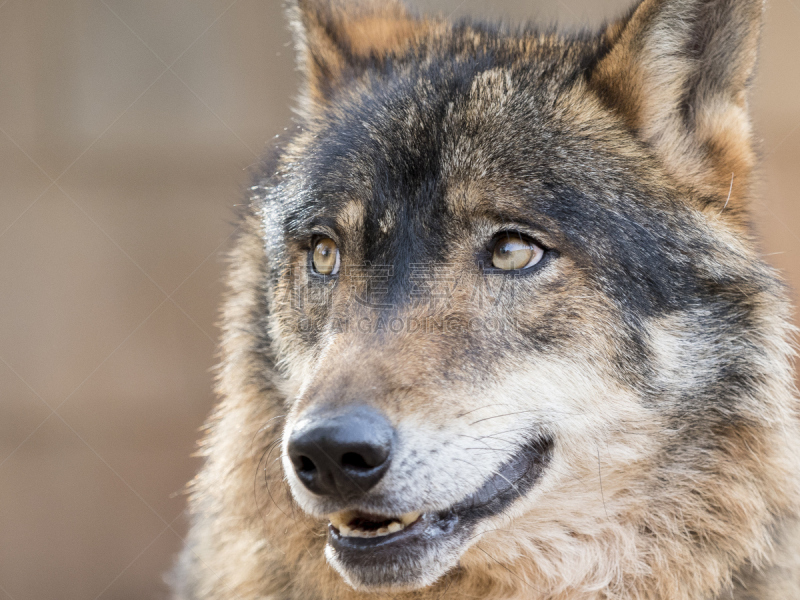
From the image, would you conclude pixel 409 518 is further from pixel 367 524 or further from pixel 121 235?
pixel 121 235

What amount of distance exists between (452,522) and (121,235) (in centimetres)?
499

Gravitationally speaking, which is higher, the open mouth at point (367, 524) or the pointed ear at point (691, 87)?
the pointed ear at point (691, 87)

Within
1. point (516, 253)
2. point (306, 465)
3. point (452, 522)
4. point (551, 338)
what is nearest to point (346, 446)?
point (306, 465)

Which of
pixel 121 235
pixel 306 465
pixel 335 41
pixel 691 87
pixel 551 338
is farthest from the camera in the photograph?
pixel 121 235

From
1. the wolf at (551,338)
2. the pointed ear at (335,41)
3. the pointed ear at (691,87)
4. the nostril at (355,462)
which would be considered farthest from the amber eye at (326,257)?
the pointed ear at (691,87)

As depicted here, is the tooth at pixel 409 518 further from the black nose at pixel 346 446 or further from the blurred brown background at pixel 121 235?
the blurred brown background at pixel 121 235

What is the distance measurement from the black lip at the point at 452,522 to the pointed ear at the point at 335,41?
5.64 feet

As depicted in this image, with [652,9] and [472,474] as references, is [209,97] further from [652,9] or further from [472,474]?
[472,474]

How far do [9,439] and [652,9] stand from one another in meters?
5.41

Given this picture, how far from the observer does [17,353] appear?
225 inches

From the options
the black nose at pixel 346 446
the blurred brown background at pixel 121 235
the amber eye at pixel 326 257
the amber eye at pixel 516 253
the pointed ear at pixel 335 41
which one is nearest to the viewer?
the black nose at pixel 346 446

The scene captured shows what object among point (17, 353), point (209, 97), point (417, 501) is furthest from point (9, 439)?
point (417, 501)

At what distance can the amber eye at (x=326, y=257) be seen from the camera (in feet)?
8.29

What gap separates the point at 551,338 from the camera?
7.14ft
